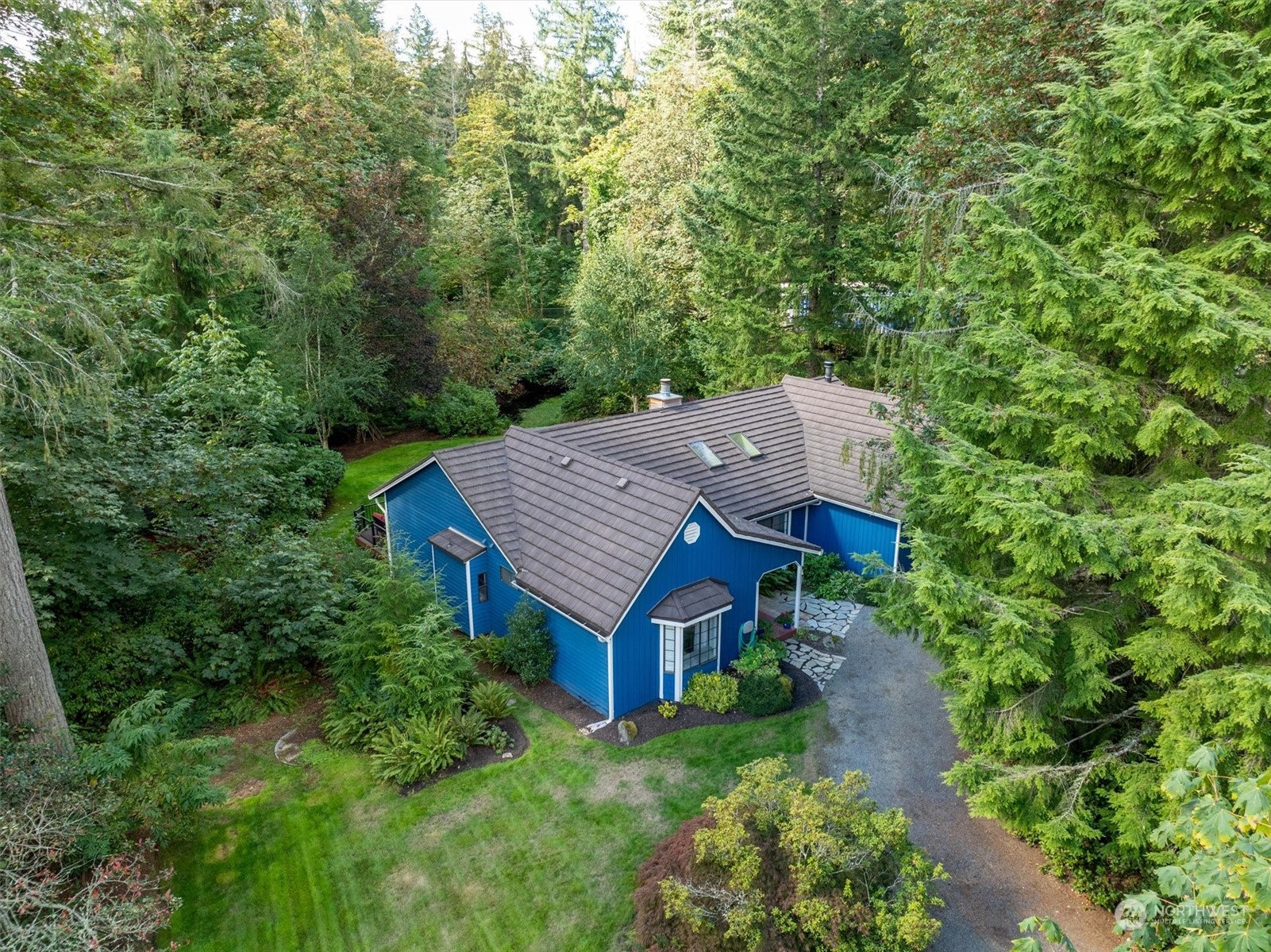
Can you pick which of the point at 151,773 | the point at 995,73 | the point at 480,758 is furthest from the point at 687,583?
the point at 995,73

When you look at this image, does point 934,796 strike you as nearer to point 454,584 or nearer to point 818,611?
point 818,611

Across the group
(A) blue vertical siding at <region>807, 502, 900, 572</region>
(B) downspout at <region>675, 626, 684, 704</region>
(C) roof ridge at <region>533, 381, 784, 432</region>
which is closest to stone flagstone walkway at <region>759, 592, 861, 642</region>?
(A) blue vertical siding at <region>807, 502, 900, 572</region>

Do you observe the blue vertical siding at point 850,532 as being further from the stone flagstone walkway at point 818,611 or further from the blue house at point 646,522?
the stone flagstone walkway at point 818,611

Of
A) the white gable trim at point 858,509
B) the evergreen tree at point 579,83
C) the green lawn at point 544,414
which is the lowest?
the green lawn at point 544,414

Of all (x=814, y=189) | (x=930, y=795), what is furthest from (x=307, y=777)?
(x=814, y=189)

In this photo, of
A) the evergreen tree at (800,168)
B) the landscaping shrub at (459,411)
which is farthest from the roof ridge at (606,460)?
the landscaping shrub at (459,411)

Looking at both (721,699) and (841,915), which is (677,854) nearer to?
(841,915)

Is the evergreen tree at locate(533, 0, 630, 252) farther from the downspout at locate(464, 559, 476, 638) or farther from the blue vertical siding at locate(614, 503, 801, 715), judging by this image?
the blue vertical siding at locate(614, 503, 801, 715)
